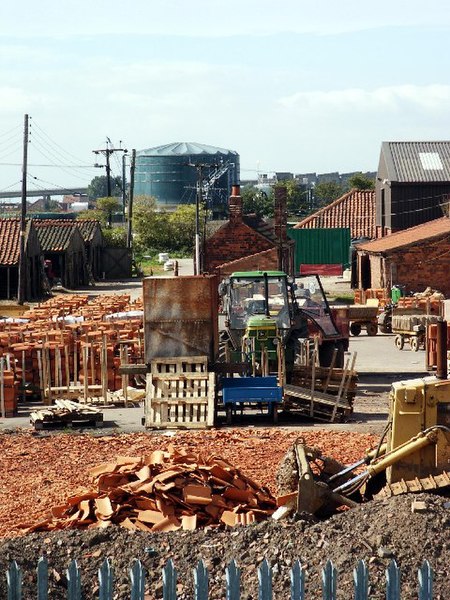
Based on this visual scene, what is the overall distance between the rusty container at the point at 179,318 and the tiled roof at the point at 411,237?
2997 centimetres

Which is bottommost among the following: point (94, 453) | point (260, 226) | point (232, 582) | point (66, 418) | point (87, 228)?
point (94, 453)

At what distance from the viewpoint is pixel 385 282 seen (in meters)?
52.7

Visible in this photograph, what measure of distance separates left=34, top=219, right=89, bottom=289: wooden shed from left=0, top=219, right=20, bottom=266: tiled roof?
4815mm

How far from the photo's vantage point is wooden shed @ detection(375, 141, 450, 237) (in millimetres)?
66125

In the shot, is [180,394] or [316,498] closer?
[316,498]

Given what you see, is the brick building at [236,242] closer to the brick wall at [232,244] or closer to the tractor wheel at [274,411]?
the brick wall at [232,244]

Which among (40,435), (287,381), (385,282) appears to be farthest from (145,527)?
(385,282)

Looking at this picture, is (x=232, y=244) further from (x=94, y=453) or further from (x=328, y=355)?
(x=94, y=453)

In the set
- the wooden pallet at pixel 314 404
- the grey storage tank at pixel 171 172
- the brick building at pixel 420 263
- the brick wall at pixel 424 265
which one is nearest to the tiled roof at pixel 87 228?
the brick building at pixel 420 263

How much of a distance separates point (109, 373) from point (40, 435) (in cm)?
552

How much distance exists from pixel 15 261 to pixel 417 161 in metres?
22.9

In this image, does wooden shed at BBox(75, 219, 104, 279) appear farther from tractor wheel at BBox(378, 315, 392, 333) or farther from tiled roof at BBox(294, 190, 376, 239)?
tractor wheel at BBox(378, 315, 392, 333)

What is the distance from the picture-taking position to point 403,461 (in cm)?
1288

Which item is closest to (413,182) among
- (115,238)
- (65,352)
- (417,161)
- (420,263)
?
(417,161)
